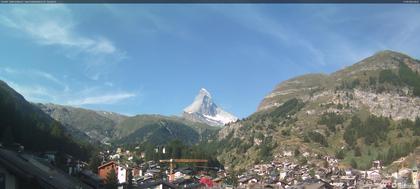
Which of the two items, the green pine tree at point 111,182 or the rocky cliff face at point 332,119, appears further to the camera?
the rocky cliff face at point 332,119

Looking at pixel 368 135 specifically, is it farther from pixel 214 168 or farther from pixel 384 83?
Result: pixel 214 168

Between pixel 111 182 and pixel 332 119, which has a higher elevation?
pixel 332 119

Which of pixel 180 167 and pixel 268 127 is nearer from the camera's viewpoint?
pixel 180 167

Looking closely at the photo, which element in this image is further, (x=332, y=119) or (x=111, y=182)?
(x=332, y=119)

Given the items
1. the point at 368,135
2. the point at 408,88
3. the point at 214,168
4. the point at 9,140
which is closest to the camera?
the point at 9,140

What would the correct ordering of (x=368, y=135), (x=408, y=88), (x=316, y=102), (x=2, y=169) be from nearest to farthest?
(x=2, y=169) < (x=368, y=135) < (x=408, y=88) < (x=316, y=102)

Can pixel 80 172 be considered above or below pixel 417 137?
below

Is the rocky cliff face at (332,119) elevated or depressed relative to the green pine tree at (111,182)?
→ elevated

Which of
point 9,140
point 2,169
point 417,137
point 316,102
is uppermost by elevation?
point 316,102

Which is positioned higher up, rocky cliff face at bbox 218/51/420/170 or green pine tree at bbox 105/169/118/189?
rocky cliff face at bbox 218/51/420/170

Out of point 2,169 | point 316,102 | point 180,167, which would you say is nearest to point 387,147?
point 316,102

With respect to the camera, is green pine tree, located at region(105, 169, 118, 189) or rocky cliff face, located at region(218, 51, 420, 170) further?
rocky cliff face, located at region(218, 51, 420, 170)
